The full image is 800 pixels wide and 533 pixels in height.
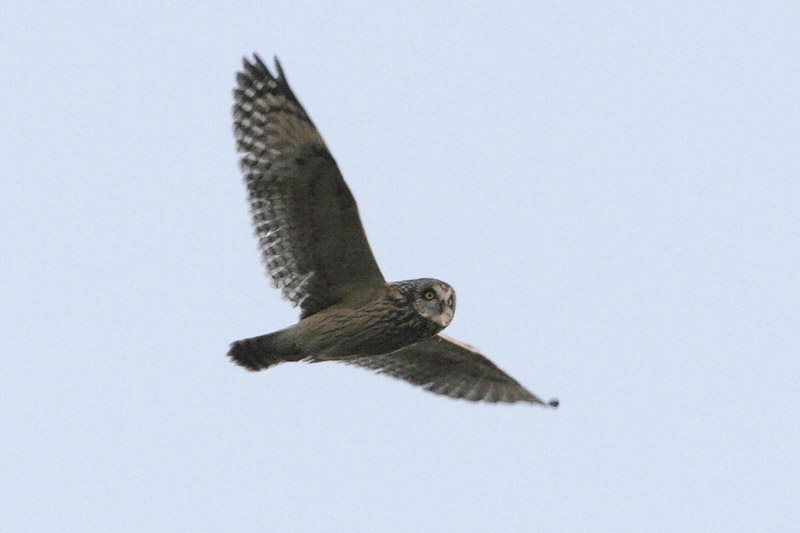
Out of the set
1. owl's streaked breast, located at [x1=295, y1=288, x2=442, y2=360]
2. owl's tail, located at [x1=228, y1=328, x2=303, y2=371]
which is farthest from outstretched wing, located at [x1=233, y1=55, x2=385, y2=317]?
owl's tail, located at [x1=228, y1=328, x2=303, y2=371]

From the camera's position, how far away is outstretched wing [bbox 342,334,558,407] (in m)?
11.4

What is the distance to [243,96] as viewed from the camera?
32.7 ft

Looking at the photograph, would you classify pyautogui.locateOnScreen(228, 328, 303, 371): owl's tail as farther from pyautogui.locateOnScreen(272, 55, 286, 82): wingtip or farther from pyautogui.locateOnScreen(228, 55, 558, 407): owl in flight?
pyautogui.locateOnScreen(272, 55, 286, 82): wingtip

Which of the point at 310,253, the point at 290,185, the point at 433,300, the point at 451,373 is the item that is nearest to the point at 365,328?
the point at 433,300

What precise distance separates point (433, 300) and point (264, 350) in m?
1.19

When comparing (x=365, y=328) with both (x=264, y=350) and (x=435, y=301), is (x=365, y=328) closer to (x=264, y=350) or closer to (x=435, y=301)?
(x=435, y=301)

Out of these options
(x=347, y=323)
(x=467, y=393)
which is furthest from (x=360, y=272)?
(x=467, y=393)

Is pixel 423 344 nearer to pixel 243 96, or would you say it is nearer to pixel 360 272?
pixel 360 272

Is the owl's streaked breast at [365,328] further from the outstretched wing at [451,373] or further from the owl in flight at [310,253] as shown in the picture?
the outstretched wing at [451,373]

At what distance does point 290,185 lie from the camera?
9945 mm

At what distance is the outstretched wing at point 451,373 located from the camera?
11.4 m

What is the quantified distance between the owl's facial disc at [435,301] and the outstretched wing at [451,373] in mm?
1309

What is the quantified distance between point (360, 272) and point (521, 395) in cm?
210

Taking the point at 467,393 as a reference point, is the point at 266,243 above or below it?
above
